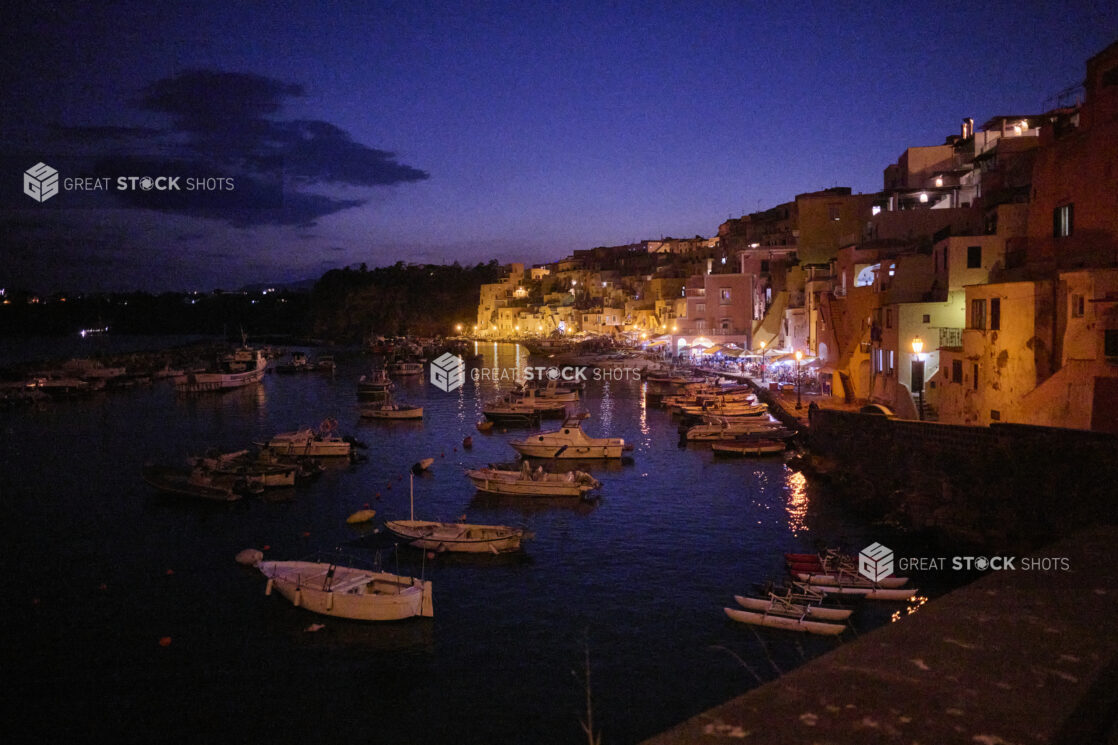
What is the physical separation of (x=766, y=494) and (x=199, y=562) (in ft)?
49.3

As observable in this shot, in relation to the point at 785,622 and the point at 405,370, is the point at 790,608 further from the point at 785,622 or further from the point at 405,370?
the point at 405,370

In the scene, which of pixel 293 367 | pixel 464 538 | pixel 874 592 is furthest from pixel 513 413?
pixel 293 367

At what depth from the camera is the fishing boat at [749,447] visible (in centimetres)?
2725

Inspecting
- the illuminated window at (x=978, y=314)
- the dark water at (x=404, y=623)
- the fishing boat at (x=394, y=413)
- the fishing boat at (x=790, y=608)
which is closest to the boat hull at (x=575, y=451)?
the dark water at (x=404, y=623)

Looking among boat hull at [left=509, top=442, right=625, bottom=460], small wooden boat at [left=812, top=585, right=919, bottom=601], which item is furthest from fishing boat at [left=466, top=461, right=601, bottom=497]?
small wooden boat at [left=812, top=585, right=919, bottom=601]

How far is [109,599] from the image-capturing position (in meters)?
15.0

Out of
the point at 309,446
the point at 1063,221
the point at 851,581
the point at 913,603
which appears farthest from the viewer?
the point at 309,446

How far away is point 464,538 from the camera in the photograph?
17.0 metres

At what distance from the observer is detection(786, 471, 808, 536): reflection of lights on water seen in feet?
61.2

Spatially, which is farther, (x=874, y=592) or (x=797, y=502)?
(x=797, y=502)

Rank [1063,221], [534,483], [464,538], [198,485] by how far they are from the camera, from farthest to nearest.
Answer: [198,485], [534,483], [1063,221], [464,538]

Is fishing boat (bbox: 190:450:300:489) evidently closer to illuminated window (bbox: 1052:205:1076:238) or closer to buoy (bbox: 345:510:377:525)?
buoy (bbox: 345:510:377:525)

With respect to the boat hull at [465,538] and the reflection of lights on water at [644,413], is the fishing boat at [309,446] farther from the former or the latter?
the reflection of lights on water at [644,413]

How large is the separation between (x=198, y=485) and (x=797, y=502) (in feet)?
56.8
